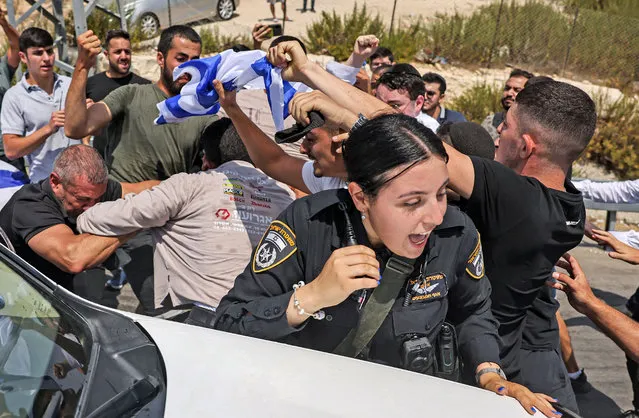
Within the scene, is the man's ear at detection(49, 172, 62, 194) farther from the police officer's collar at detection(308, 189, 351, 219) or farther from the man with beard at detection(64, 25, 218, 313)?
the police officer's collar at detection(308, 189, 351, 219)

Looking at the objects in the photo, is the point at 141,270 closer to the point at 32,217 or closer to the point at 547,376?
the point at 32,217

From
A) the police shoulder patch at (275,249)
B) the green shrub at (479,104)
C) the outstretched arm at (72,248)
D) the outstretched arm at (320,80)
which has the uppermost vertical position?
the outstretched arm at (320,80)

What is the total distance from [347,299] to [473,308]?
48 centimetres

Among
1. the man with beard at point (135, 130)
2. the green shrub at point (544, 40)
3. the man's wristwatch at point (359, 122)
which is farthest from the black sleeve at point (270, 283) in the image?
the green shrub at point (544, 40)

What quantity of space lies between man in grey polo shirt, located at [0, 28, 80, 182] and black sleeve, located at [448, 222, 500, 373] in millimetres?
3474

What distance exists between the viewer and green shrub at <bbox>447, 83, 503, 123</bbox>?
34.3 feet

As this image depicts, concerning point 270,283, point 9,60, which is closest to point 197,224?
point 270,283

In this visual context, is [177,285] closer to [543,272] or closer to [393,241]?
[393,241]

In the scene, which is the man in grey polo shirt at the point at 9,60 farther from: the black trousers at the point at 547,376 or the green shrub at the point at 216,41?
the green shrub at the point at 216,41

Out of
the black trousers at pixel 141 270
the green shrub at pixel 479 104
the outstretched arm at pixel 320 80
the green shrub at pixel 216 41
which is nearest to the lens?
the outstretched arm at pixel 320 80

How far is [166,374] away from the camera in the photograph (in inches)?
75.8

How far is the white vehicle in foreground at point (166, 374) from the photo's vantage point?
1.77 m

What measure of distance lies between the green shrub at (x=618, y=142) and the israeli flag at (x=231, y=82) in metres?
7.56

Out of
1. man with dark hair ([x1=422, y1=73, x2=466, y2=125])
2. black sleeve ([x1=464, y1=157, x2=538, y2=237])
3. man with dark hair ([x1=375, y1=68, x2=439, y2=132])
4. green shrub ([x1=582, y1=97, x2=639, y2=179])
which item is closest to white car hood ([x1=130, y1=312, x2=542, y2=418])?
black sleeve ([x1=464, y1=157, x2=538, y2=237])
